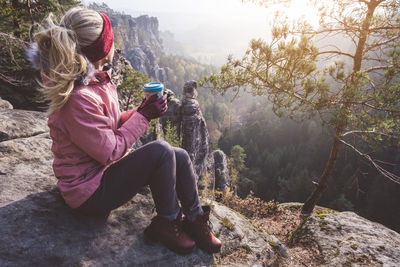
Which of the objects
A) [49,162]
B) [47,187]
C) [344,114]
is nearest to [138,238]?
[47,187]

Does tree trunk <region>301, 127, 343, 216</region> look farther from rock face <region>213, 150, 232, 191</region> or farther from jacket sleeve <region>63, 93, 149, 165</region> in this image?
rock face <region>213, 150, 232, 191</region>

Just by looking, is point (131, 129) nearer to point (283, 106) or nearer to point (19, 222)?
point (19, 222)

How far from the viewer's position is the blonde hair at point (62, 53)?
1.59m

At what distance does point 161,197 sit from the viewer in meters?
2.11

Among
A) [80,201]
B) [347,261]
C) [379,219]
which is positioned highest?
[80,201]

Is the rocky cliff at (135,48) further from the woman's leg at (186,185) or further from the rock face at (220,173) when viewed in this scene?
the woman's leg at (186,185)

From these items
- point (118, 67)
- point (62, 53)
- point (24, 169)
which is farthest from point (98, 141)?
point (118, 67)

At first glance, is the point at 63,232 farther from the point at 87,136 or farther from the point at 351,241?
the point at 351,241

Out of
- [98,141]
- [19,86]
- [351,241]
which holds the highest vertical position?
[98,141]

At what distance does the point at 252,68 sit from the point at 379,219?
102 feet

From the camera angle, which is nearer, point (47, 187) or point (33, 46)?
point (33, 46)

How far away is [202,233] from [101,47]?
2101 millimetres

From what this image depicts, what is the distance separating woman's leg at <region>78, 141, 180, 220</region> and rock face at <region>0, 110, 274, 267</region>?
0.28 metres

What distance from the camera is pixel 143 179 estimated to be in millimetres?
2035
